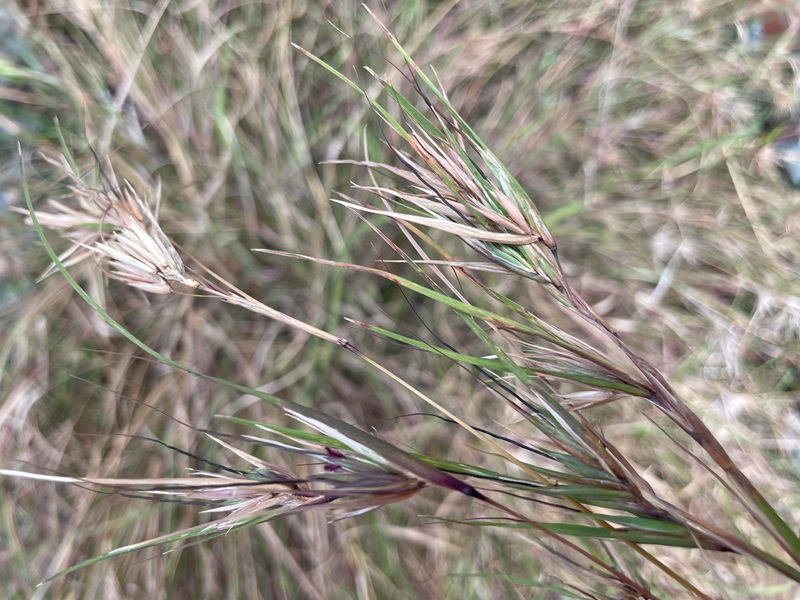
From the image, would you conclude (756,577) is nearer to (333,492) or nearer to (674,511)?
(674,511)

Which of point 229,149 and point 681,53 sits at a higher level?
point 681,53

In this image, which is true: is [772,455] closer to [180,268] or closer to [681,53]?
[681,53]

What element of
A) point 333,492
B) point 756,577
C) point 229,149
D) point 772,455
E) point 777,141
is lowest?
point 756,577

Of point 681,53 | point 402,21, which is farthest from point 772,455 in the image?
point 402,21

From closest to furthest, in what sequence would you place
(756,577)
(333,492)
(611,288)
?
(333,492) → (756,577) → (611,288)

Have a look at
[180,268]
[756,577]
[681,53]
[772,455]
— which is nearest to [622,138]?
[681,53]

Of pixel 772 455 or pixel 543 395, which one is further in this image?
pixel 772 455

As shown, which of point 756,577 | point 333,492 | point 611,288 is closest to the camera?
point 333,492
